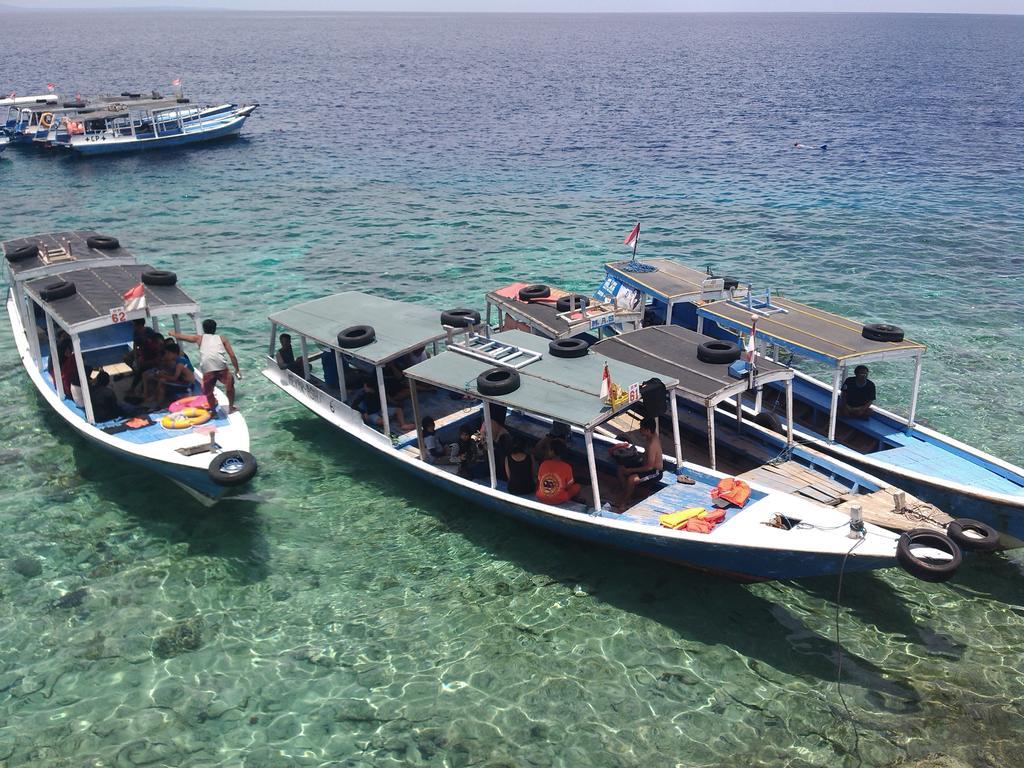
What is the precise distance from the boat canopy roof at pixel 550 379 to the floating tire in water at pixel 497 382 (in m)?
0.07

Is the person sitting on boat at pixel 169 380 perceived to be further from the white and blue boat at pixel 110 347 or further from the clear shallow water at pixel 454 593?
the clear shallow water at pixel 454 593

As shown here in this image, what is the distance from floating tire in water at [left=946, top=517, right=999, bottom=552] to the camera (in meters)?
12.5

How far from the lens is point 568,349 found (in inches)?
634

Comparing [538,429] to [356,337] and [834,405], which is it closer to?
[356,337]

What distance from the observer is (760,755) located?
37.0 ft

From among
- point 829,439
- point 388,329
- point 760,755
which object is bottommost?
point 760,755

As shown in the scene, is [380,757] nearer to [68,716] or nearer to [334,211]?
[68,716]

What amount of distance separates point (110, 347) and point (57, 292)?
2.79 meters

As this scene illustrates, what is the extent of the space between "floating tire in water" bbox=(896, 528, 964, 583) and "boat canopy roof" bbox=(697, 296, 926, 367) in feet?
14.6

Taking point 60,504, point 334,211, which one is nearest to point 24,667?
point 60,504

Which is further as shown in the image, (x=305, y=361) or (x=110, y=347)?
(x=110, y=347)

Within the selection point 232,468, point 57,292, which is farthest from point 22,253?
point 232,468

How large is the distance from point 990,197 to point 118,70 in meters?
121

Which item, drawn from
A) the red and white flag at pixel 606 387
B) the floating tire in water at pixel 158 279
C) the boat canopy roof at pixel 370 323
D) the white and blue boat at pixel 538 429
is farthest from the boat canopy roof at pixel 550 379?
the floating tire in water at pixel 158 279
